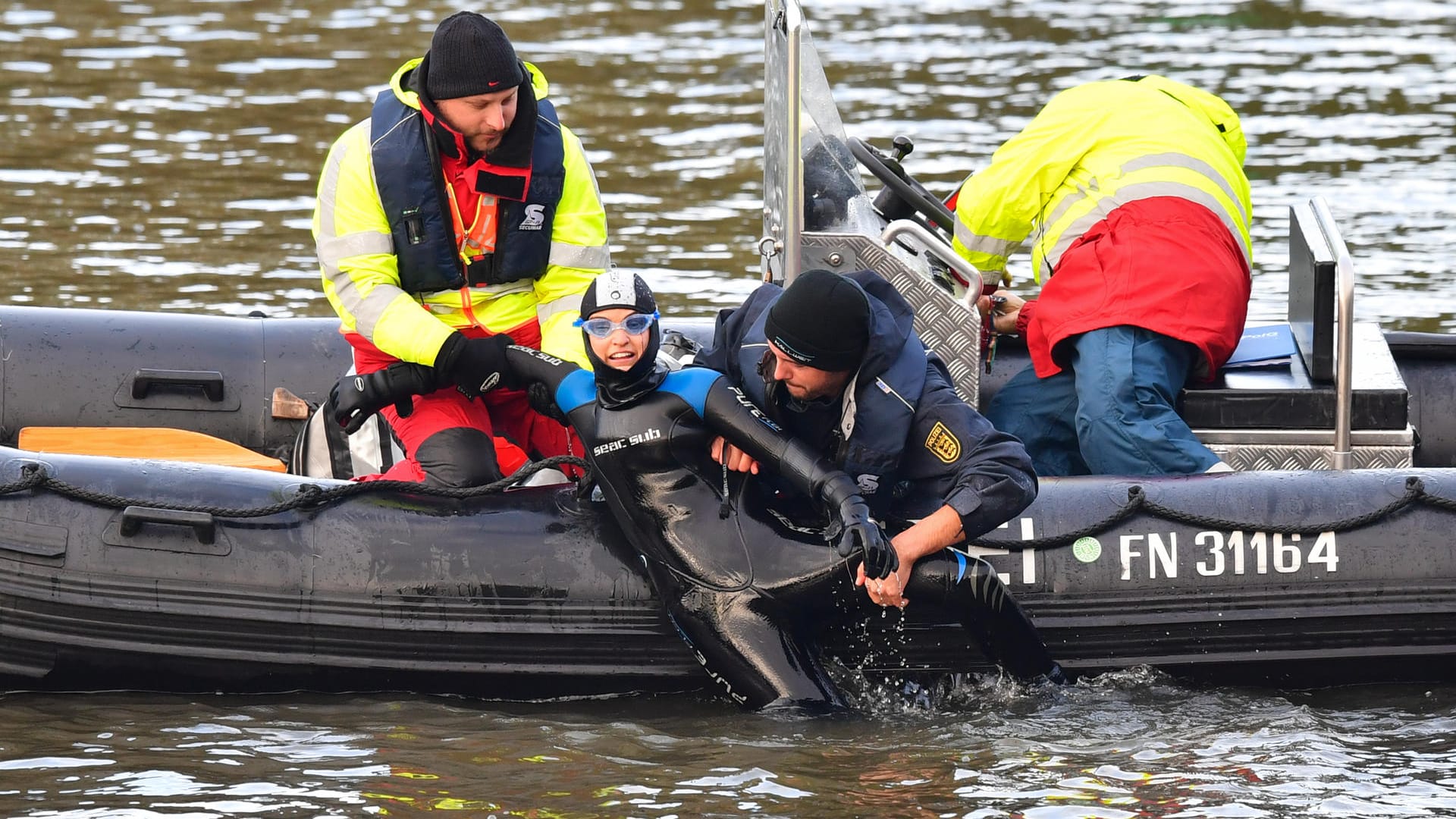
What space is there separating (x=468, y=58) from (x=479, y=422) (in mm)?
973

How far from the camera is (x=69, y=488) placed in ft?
15.1

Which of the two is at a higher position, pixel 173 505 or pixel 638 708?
pixel 173 505

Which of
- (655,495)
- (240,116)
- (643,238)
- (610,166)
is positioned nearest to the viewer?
(655,495)

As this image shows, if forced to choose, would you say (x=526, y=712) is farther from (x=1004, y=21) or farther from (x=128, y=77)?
(x=1004, y=21)

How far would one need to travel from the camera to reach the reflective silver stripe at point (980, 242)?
17.5 feet

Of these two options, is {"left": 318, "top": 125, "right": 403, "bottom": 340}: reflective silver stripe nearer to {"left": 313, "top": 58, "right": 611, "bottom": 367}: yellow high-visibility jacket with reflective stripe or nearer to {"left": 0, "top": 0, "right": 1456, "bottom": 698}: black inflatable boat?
{"left": 313, "top": 58, "right": 611, "bottom": 367}: yellow high-visibility jacket with reflective stripe

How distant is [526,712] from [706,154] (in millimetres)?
6447

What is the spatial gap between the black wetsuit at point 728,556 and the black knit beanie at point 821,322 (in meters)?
0.23

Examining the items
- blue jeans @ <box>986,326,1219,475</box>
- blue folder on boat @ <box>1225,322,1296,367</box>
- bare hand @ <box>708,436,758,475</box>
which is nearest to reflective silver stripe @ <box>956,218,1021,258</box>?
blue jeans @ <box>986,326,1219,475</box>

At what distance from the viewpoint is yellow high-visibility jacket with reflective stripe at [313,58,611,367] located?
4.73 m

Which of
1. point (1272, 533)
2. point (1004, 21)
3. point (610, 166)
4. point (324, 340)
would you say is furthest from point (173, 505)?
point (1004, 21)

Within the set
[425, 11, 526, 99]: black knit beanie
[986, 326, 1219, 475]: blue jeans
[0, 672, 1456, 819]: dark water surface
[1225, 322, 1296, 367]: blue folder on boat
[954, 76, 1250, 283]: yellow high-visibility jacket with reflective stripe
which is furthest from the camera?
[1225, 322, 1296, 367]: blue folder on boat

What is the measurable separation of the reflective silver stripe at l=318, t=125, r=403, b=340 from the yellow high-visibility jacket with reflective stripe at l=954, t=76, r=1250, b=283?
5.35ft

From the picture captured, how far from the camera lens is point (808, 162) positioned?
5.14m
